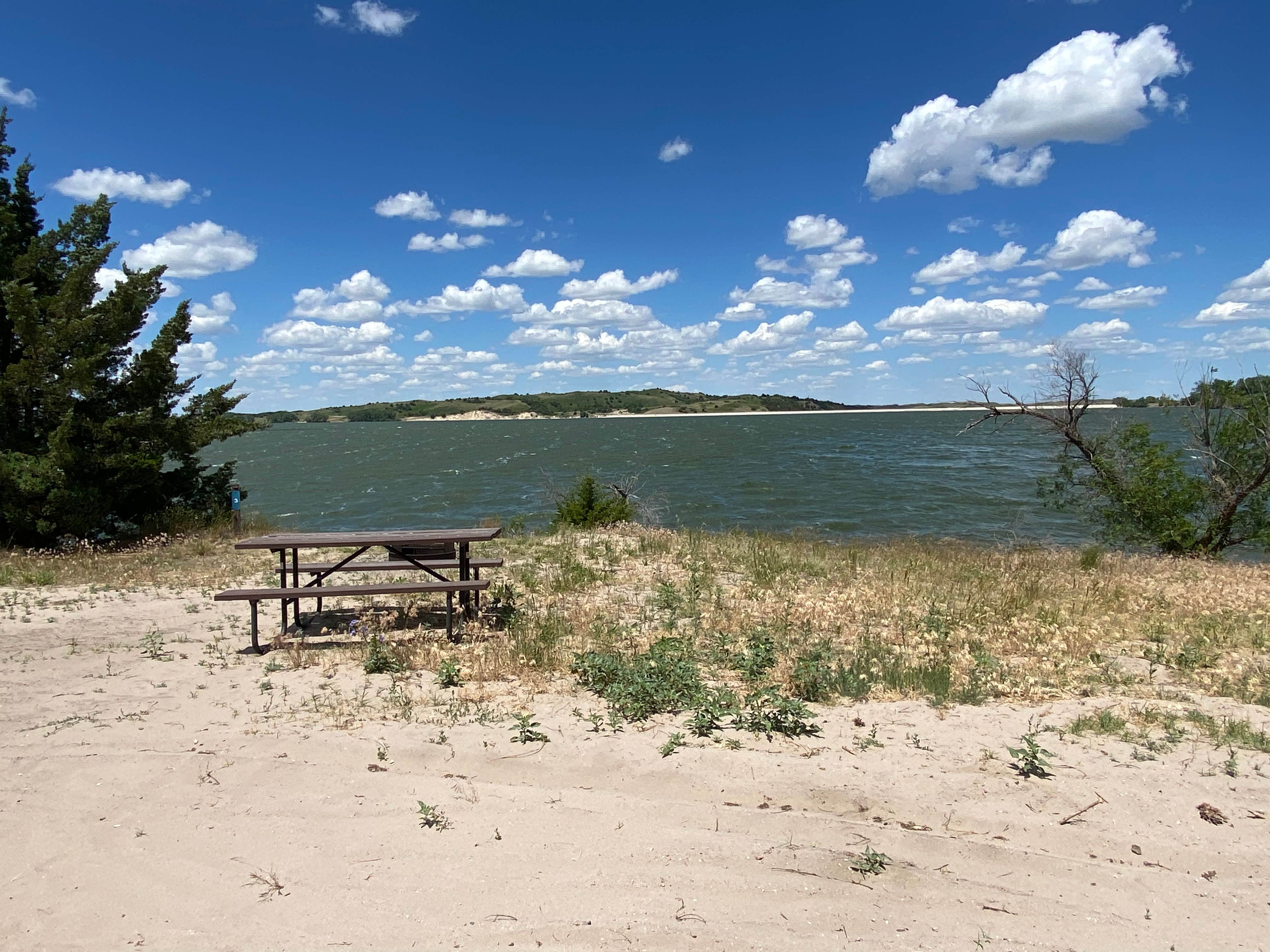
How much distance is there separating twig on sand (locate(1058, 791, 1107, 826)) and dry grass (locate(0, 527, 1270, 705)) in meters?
1.36

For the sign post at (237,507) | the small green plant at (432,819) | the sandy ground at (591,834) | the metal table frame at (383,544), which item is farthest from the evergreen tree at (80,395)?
the small green plant at (432,819)

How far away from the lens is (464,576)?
7.99 m

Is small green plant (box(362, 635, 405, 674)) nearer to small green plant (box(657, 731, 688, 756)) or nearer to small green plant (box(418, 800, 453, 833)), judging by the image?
small green plant (box(418, 800, 453, 833))

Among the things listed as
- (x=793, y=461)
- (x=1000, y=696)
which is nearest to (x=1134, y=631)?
(x=1000, y=696)

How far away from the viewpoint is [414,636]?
7.43 meters

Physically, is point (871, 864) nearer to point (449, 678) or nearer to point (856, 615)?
point (449, 678)

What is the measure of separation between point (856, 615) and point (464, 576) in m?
4.21

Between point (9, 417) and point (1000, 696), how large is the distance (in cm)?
1558

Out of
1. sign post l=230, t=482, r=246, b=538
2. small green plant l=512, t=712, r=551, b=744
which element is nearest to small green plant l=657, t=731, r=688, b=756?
small green plant l=512, t=712, r=551, b=744

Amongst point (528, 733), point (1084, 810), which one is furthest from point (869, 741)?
point (528, 733)

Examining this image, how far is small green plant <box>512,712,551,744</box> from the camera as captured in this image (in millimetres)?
4988

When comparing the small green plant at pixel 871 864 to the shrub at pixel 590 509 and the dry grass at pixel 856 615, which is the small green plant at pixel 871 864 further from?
the shrub at pixel 590 509

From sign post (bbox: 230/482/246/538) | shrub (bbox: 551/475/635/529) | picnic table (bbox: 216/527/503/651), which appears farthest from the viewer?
shrub (bbox: 551/475/635/529)

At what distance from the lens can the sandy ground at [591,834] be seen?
10.8ft
